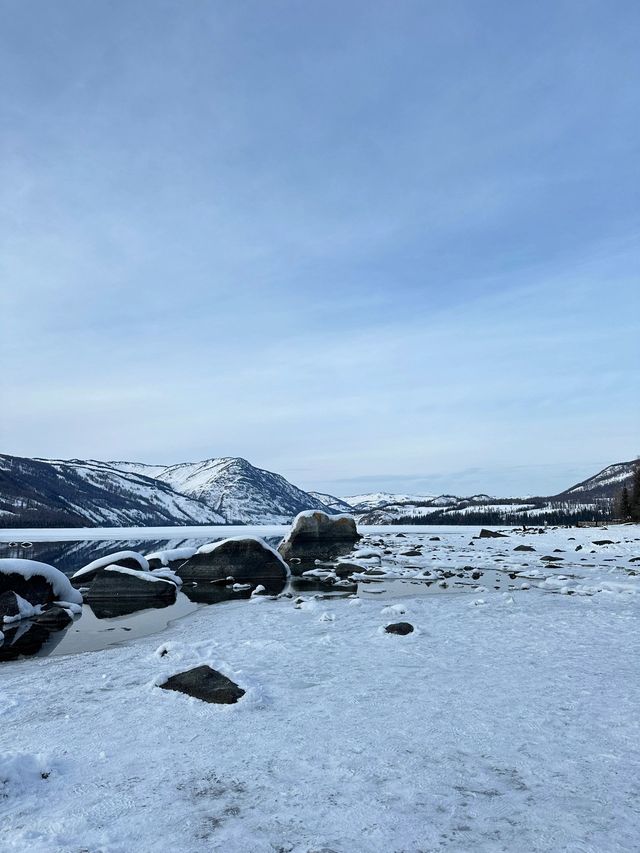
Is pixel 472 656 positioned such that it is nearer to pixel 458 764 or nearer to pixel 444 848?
pixel 458 764

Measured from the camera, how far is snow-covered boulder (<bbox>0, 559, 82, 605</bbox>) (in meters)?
18.0

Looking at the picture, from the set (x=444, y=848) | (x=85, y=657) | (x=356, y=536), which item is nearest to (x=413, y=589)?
(x=85, y=657)

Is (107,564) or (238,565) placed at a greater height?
(107,564)

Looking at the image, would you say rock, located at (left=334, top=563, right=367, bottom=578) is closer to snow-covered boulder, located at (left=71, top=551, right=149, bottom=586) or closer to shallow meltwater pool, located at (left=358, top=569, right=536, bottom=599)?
shallow meltwater pool, located at (left=358, top=569, right=536, bottom=599)

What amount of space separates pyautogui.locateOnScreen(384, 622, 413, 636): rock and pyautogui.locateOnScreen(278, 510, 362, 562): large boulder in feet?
93.2

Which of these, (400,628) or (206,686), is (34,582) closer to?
(206,686)

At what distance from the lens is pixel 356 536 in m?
48.9

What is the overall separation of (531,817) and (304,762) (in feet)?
7.84

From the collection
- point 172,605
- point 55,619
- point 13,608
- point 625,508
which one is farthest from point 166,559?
point 625,508

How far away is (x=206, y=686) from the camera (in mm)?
8227

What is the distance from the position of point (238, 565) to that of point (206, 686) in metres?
19.8

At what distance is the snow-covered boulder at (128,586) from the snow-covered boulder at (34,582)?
7.08 feet

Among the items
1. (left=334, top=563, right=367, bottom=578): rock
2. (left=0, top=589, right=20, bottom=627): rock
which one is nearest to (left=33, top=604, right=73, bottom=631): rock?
(left=0, top=589, right=20, bottom=627): rock

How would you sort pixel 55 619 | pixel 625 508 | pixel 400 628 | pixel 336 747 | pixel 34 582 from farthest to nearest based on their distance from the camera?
pixel 625 508, pixel 34 582, pixel 55 619, pixel 400 628, pixel 336 747
